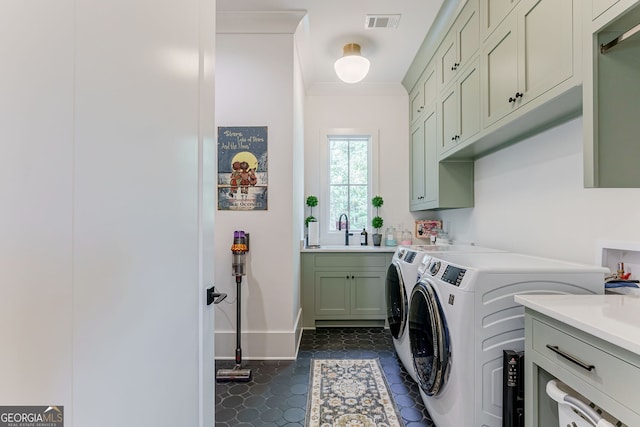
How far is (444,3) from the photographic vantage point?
2508 millimetres

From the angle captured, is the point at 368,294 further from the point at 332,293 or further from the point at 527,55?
the point at 527,55

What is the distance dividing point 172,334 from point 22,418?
1.38ft

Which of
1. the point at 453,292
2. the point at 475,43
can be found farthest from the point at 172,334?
the point at 475,43

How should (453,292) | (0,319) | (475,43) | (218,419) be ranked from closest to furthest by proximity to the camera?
1. (0,319)
2. (453,292)
3. (218,419)
4. (475,43)

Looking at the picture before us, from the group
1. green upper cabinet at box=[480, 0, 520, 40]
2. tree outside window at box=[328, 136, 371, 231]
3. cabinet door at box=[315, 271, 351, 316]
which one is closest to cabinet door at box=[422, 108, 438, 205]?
tree outside window at box=[328, 136, 371, 231]

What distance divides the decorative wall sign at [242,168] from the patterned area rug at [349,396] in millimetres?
1456

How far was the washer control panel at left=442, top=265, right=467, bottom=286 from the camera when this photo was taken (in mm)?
1509

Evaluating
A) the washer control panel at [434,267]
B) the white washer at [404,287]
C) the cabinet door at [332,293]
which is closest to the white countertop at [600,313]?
the washer control panel at [434,267]

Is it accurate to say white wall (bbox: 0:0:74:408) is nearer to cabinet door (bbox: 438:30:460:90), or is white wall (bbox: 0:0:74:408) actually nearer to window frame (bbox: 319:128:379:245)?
cabinet door (bbox: 438:30:460:90)

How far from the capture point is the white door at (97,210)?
17.7 inches

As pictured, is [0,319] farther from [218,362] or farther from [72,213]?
[218,362]

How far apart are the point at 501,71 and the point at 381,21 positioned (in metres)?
1.36

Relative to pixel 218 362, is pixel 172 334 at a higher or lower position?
higher

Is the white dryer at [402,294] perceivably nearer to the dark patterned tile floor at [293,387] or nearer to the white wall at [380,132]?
the dark patterned tile floor at [293,387]
